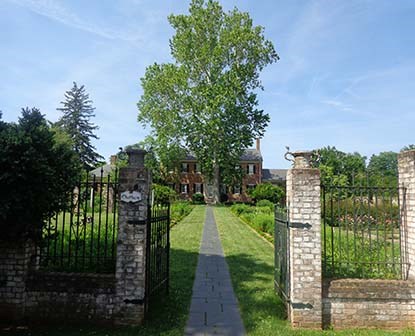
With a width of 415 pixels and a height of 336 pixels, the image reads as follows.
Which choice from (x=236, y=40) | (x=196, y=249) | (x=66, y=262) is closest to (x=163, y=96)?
(x=236, y=40)

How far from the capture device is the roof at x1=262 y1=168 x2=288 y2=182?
55.6m

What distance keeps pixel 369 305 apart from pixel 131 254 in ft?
12.4

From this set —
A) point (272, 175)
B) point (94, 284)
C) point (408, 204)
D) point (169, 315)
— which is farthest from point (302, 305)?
point (272, 175)

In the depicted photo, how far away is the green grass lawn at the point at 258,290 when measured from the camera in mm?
5055

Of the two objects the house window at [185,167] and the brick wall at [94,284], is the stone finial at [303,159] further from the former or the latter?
the house window at [185,167]

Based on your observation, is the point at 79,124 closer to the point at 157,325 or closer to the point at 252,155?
the point at 252,155

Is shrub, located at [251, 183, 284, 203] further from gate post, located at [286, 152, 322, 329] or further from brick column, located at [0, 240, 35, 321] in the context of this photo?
brick column, located at [0, 240, 35, 321]

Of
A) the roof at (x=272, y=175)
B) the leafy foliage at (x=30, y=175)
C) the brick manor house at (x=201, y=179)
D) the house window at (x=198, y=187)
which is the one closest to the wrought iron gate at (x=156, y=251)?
the leafy foliage at (x=30, y=175)

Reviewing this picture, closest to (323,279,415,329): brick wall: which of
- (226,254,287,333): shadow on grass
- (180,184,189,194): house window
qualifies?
(226,254,287,333): shadow on grass

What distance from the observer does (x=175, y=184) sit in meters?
49.2

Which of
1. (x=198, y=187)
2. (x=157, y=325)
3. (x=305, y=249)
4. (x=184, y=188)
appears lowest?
(x=157, y=325)

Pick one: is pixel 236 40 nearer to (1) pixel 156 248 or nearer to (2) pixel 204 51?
(2) pixel 204 51

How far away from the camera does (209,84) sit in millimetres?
32562

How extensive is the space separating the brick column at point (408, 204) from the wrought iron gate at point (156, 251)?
4.19 metres
